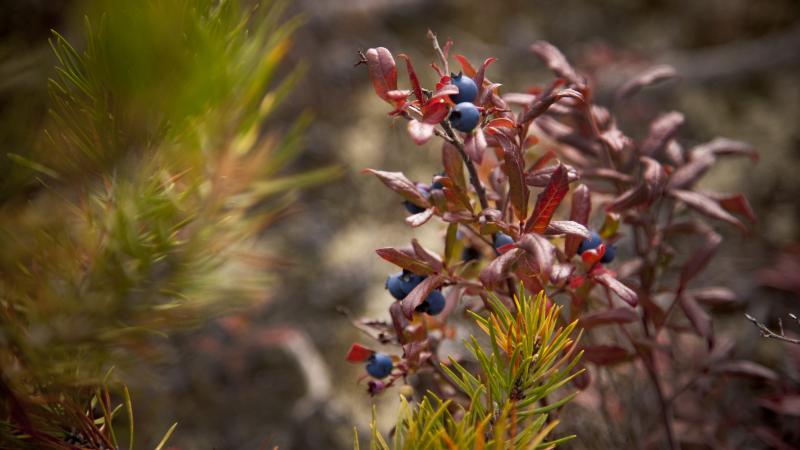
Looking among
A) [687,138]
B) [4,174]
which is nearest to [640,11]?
[687,138]

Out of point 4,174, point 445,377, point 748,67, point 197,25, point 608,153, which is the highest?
point 197,25

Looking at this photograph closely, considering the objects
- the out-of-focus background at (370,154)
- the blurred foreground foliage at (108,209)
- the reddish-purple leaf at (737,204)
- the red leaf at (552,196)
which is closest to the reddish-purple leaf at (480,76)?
Answer: the red leaf at (552,196)

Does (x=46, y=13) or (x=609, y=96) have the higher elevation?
(x=46, y=13)

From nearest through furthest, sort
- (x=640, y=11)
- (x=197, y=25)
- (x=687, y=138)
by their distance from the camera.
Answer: (x=197, y=25) < (x=687, y=138) < (x=640, y=11)

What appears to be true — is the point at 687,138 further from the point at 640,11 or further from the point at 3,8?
the point at 3,8

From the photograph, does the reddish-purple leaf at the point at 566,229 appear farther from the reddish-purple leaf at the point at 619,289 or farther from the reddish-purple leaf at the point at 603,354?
the reddish-purple leaf at the point at 603,354

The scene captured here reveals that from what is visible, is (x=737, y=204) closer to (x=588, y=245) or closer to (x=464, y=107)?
(x=588, y=245)
